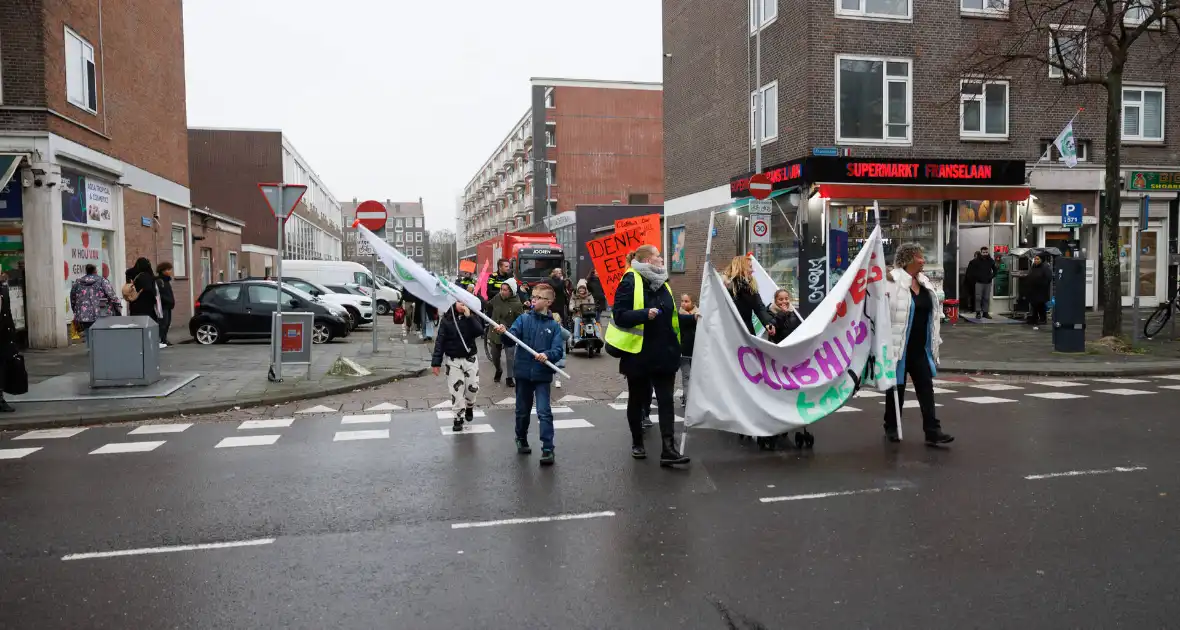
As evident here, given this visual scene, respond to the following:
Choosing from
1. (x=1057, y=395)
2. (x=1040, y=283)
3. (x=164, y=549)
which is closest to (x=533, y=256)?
(x=1040, y=283)

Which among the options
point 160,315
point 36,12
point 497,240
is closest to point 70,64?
point 36,12

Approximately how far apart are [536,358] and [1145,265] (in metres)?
25.1

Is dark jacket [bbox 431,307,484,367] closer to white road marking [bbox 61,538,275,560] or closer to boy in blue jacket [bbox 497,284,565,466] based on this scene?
boy in blue jacket [bbox 497,284,565,466]

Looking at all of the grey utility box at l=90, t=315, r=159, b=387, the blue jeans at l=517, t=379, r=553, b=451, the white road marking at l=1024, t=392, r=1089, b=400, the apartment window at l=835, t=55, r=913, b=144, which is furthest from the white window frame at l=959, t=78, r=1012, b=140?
the grey utility box at l=90, t=315, r=159, b=387

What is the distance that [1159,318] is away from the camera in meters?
17.3

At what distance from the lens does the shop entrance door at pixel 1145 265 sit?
81.9 feet

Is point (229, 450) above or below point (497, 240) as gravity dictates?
below

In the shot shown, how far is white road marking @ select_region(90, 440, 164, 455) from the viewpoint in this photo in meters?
7.91

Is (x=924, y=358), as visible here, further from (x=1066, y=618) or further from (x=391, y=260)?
(x=391, y=260)

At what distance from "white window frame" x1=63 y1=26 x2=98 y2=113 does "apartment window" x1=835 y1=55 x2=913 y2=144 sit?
18.0 meters

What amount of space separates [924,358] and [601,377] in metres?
6.11

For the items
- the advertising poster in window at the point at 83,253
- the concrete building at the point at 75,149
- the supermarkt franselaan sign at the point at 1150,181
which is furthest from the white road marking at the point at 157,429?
the supermarkt franselaan sign at the point at 1150,181

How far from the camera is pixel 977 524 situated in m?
5.29

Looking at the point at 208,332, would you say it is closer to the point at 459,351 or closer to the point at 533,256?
the point at 459,351
